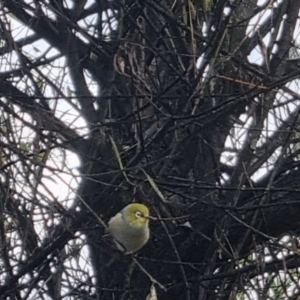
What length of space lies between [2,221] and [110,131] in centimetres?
79

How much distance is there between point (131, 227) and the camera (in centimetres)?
414

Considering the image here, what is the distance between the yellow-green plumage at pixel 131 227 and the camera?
4.09 metres

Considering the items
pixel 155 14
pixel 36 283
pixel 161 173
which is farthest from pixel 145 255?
pixel 155 14

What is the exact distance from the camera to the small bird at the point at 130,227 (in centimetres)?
409

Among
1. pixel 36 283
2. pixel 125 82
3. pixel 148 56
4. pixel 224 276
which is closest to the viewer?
pixel 36 283

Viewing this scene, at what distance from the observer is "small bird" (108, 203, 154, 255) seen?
13.4 feet

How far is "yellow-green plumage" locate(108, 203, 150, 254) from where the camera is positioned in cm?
409

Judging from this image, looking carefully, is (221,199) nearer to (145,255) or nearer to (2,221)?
(145,255)

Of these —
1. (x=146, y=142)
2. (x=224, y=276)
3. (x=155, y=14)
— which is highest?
(x=155, y=14)

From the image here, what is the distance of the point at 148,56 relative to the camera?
4.88 m

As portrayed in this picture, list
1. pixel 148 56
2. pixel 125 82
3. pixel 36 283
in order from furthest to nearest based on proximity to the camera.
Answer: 1. pixel 148 56
2. pixel 125 82
3. pixel 36 283

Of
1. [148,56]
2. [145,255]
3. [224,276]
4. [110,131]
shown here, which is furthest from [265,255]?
[148,56]

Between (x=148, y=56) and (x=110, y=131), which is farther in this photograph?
(x=148, y=56)

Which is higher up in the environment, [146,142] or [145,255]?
[146,142]
